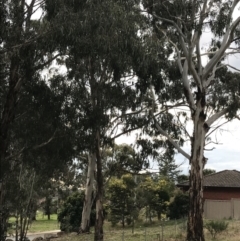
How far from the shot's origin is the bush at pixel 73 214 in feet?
104

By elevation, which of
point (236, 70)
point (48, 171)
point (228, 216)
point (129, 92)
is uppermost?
point (236, 70)

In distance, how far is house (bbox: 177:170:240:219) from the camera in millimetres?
33213

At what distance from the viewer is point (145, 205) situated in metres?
31.9

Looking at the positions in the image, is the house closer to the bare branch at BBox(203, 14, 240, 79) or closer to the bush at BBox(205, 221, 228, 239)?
the bush at BBox(205, 221, 228, 239)

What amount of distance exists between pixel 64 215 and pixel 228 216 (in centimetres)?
1188

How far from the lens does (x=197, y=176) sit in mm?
17516

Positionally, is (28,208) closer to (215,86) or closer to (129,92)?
(129,92)

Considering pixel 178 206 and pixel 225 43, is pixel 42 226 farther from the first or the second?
pixel 225 43

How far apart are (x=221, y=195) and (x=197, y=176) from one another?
18457mm

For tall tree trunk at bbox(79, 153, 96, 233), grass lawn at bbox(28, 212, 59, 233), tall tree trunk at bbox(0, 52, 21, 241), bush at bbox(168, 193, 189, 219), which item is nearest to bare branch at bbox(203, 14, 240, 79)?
tall tree trunk at bbox(0, 52, 21, 241)

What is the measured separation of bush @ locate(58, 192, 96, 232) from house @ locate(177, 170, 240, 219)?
28.9ft

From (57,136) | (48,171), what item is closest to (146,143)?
(48,171)

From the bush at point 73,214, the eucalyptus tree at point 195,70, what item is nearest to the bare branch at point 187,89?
the eucalyptus tree at point 195,70

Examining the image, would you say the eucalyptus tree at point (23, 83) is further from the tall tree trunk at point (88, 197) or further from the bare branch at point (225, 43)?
the tall tree trunk at point (88, 197)
